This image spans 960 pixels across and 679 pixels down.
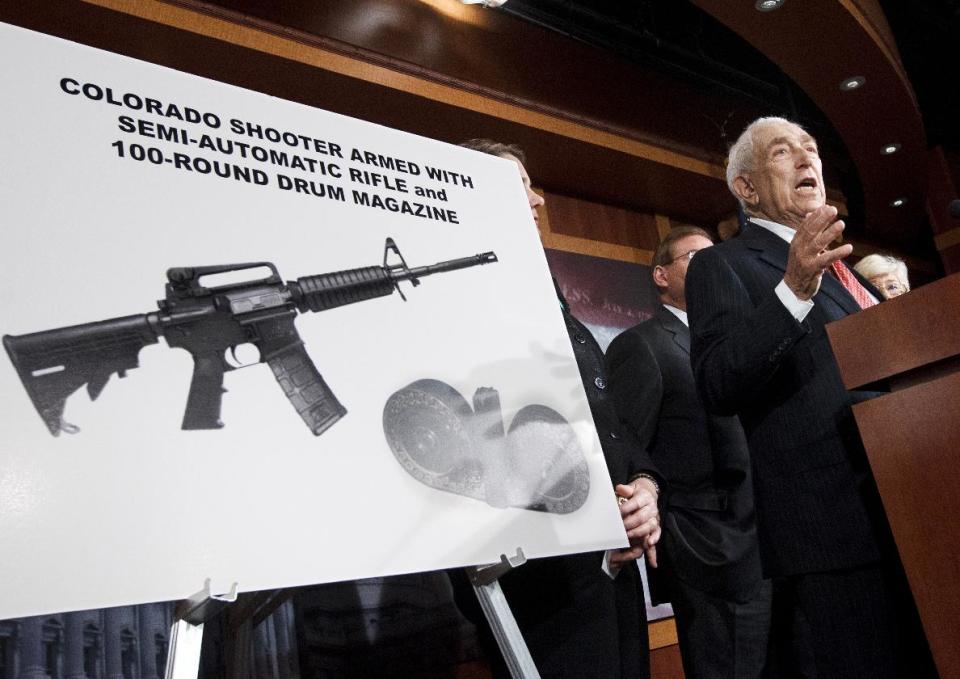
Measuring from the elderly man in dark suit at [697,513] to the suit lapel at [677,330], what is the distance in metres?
0.02

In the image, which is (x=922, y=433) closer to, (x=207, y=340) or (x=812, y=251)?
(x=812, y=251)

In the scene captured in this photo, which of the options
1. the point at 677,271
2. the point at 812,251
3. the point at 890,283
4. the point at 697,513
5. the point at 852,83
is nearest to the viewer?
the point at 812,251

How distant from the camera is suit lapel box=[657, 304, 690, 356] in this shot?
2.67 metres

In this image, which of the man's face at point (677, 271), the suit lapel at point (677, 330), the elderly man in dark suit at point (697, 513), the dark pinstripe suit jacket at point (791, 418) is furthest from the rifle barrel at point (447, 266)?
the man's face at point (677, 271)

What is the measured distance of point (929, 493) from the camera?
3.96ft

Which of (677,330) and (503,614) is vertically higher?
(677,330)

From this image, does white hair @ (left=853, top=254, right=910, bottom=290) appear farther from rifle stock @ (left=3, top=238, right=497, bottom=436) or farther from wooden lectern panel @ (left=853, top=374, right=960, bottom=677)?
rifle stock @ (left=3, top=238, right=497, bottom=436)

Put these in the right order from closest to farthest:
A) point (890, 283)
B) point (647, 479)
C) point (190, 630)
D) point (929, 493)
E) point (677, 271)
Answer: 1. point (190, 630)
2. point (929, 493)
3. point (647, 479)
4. point (677, 271)
5. point (890, 283)

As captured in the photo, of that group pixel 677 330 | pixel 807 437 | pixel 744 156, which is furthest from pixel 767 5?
pixel 807 437

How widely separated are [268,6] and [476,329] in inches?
92.6

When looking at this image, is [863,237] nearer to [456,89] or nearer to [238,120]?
[456,89]

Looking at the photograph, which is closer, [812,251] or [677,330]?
[812,251]

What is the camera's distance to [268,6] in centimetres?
337

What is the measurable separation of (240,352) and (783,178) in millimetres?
1287
